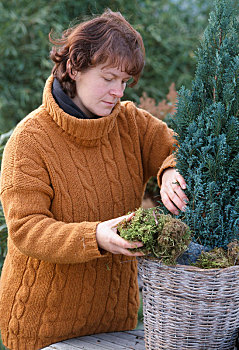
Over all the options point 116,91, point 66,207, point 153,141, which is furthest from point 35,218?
point 153,141

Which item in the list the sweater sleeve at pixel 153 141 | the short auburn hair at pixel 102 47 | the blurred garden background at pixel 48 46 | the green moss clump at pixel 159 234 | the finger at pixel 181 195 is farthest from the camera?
the blurred garden background at pixel 48 46

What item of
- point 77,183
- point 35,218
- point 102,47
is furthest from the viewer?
point 77,183

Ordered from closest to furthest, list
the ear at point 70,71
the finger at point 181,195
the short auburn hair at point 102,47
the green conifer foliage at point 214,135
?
the green conifer foliage at point 214,135 → the finger at point 181,195 → the short auburn hair at point 102,47 → the ear at point 70,71

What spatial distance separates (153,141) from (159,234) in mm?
873

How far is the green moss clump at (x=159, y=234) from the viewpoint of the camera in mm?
1493

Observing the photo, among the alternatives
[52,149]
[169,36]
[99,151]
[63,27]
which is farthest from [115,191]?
[169,36]

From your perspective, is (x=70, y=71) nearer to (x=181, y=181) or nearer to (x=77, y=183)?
(x=77, y=183)

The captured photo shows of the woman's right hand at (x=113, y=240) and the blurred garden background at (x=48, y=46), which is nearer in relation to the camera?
the woman's right hand at (x=113, y=240)

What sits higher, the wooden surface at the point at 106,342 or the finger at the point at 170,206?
the finger at the point at 170,206

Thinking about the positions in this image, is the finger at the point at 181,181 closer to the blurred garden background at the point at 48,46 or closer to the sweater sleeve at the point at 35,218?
the sweater sleeve at the point at 35,218

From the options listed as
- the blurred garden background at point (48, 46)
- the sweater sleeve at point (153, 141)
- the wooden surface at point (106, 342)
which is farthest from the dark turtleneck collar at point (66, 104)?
the blurred garden background at point (48, 46)

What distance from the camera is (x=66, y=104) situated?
2.02 metres

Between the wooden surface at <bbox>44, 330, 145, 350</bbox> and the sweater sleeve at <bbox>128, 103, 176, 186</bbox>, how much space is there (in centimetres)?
85

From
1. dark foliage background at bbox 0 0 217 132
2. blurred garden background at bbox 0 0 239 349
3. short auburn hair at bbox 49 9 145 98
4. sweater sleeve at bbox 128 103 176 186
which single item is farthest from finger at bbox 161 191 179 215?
dark foliage background at bbox 0 0 217 132
